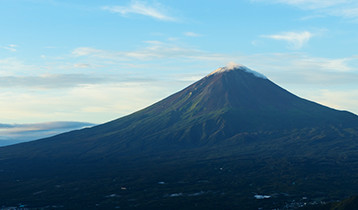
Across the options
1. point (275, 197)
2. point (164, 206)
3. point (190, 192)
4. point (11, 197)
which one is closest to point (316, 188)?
point (275, 197)

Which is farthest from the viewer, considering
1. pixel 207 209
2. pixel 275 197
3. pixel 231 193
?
pixel 231 193

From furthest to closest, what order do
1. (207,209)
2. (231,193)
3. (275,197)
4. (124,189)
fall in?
(124,189), (231,193), (275,197), (207,209)

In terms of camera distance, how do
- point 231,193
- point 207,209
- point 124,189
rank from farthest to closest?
point 124,189 → point 231,193 → point 207,209

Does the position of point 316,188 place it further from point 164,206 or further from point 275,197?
point 164,206

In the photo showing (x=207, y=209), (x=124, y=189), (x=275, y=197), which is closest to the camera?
(x=207, y=209)

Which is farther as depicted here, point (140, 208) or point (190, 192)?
point (190, 192)

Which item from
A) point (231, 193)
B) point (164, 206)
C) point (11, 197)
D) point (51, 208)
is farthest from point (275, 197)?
point (11, 197)

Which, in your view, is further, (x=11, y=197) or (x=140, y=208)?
(x=11, y=197)

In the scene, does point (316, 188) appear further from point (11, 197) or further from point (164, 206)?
point (11, 197)

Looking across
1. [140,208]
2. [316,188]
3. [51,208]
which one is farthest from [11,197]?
[316,188]
